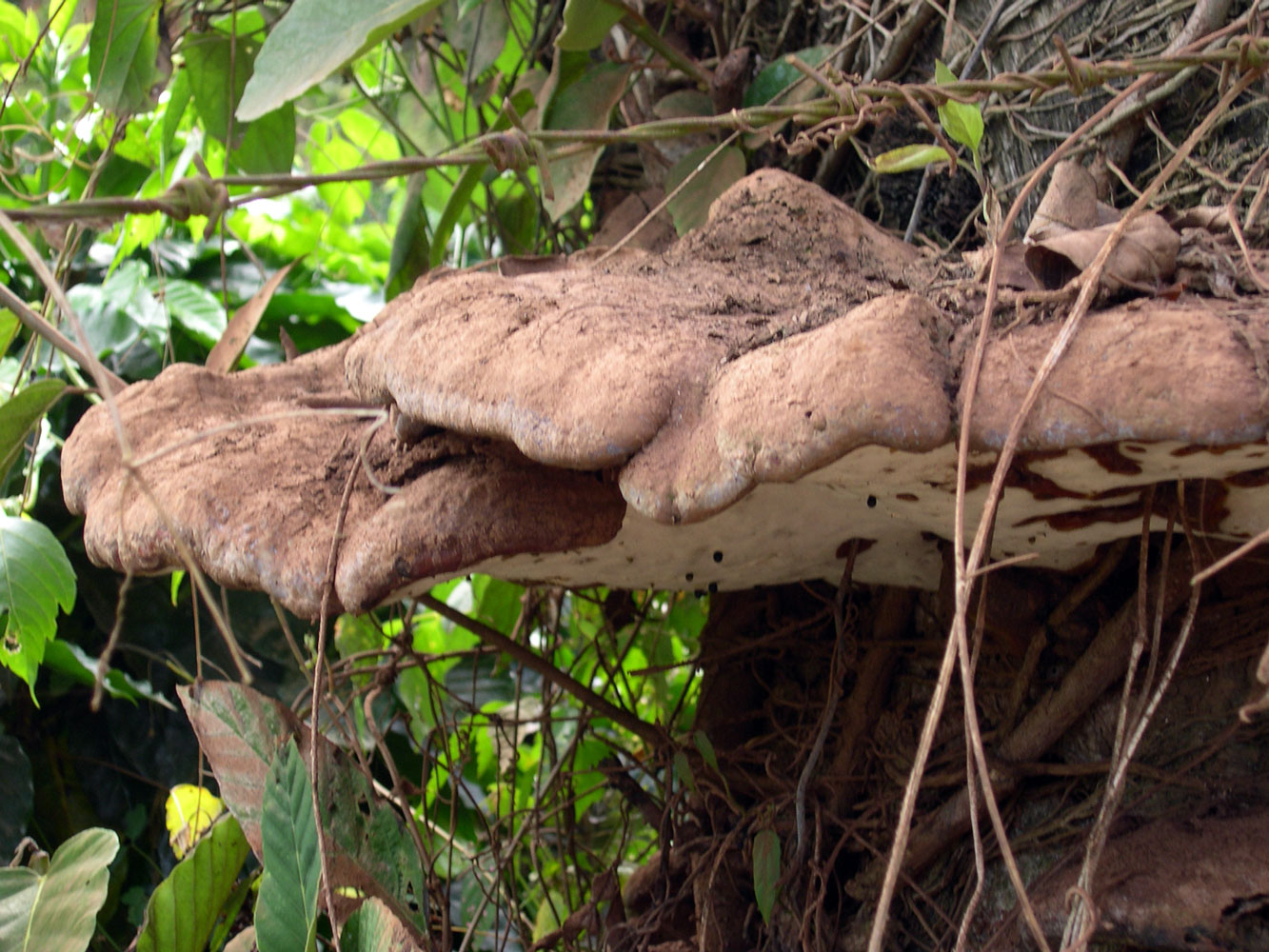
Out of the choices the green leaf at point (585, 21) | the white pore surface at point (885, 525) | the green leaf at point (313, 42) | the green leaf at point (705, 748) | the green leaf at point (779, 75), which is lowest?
the green leaf at point (705, 748)

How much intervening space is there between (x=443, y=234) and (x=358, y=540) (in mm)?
821

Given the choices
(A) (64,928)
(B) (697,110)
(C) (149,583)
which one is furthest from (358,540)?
(C) (149,583)

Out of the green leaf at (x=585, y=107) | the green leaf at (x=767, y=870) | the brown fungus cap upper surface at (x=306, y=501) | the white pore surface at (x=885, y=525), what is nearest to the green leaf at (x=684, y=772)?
the green leaf at (x=767, y=870)

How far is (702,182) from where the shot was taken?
133 centimetres

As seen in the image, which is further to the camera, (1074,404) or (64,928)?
(64,928)

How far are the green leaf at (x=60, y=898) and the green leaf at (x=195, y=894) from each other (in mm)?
63

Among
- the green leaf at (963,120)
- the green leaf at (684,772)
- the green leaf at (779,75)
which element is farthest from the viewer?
the green leaf at (779,75)

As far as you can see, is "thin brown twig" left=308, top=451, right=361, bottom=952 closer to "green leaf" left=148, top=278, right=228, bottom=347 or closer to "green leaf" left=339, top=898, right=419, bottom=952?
"green leaf" left=339, top=898, right=419, bottom=952

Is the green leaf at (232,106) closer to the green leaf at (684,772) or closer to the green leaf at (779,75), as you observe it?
the green leaf at (779,75)

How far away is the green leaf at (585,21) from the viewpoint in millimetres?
1196

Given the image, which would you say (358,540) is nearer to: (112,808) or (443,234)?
(443,234)

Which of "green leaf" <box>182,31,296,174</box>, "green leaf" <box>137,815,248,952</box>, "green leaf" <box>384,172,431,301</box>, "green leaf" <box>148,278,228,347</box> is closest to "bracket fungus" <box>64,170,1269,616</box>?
"green leaf" <box>137,815,248,952</box>

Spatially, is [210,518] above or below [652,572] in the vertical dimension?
above

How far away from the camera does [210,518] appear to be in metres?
0.78
